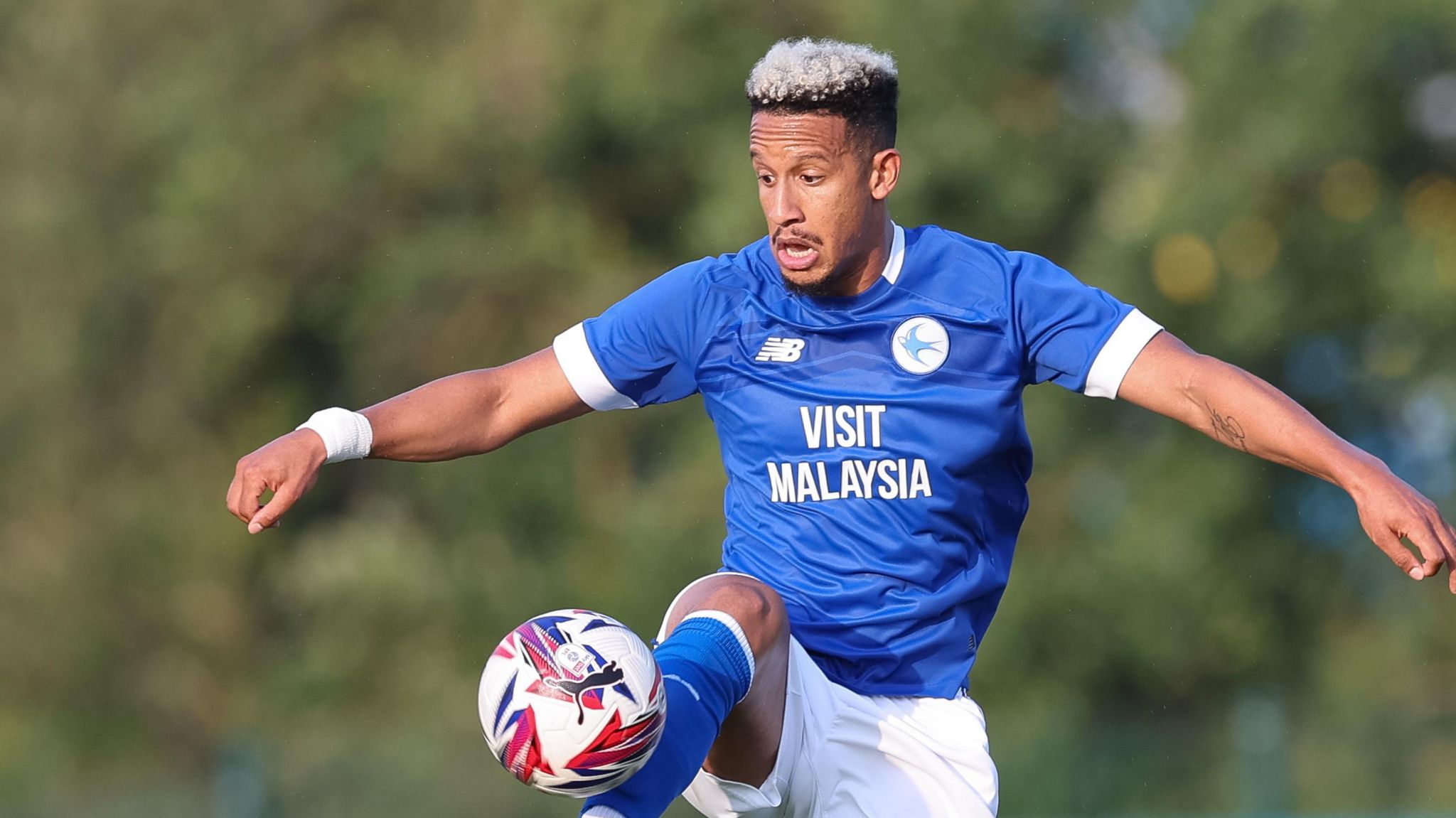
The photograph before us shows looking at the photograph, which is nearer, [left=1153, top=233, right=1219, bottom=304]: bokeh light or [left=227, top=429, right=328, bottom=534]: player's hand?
[left=227, top=429, right=328, bottom=534]: player's hand

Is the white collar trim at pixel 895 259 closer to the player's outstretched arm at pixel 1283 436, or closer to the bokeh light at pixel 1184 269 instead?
the player's outstretched arm at pixel 1283 436

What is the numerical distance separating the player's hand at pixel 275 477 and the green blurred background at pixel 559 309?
1013 cm

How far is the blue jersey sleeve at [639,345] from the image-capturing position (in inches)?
199

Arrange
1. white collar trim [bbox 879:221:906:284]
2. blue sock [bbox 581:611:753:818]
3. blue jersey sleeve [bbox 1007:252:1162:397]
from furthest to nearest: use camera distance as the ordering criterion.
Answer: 1. white collar trim [bbox 879:221:906:284]
2. blue jersey sleeve [bbox 1007:252:1162:397]
3. blue sock [bbox 581:611:753:818]

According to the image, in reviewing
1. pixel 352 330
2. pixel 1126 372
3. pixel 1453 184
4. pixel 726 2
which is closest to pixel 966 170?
pixel 726 2

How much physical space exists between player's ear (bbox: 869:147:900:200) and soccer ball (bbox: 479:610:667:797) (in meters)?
1.57

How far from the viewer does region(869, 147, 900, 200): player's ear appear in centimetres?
484

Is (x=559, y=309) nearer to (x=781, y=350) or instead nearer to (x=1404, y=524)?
(x=781, y=350)

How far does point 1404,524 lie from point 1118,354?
933mm

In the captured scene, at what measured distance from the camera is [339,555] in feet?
63.5

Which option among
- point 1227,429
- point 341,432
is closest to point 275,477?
point 341,432

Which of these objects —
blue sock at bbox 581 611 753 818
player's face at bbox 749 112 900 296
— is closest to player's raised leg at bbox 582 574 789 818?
blue sock at bbox 581 611 753 818

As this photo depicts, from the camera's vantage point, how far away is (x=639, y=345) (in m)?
5.06

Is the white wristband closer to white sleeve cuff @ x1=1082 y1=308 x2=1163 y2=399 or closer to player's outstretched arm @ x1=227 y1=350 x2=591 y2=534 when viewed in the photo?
player's outstretched arm @ x1=227 y1=350 x2=591 y2=534
